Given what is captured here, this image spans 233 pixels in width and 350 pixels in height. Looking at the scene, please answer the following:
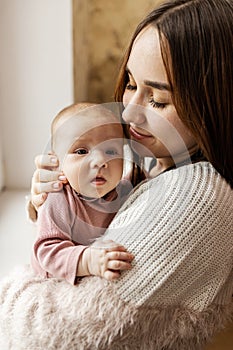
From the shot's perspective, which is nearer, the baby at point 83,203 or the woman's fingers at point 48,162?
the baby at point 83,203

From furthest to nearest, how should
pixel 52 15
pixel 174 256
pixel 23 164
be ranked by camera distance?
pixel 23 164, pixel 52 15, pixel 174 256

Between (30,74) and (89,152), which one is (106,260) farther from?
(30,74)

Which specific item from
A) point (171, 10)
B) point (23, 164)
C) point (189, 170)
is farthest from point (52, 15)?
point (189, 170)

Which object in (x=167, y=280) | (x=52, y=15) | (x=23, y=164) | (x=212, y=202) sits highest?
(x=52, y=15)

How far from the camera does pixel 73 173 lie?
93 cm

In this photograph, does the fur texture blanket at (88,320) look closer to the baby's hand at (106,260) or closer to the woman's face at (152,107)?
the baby's hand at (106,260)

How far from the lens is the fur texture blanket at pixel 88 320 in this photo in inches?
34.6

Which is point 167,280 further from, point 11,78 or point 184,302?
point 11,78

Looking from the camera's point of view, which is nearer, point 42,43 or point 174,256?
point 174,256

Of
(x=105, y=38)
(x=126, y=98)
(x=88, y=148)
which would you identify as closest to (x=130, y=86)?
(x=126, y=98)

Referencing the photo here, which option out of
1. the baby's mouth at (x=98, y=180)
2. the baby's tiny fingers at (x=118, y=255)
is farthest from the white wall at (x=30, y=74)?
the baby's tiny fingers at (x=118, y=255)

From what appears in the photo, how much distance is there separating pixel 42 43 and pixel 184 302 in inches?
29.2

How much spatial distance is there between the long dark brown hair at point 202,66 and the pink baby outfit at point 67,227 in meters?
0.18

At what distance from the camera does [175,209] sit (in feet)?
2.86
